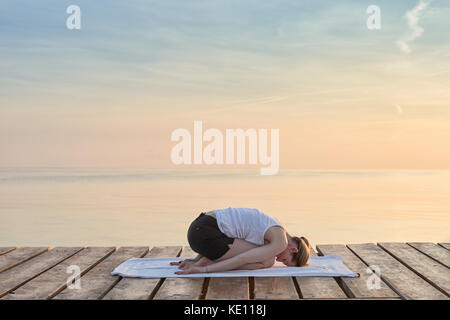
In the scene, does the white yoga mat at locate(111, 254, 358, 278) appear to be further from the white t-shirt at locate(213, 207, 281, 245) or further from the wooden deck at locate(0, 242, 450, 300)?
the white t-shirt at locate(213, 207, 281, 245)

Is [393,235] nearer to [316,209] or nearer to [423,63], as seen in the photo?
[316,209]

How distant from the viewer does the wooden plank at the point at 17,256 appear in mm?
3882

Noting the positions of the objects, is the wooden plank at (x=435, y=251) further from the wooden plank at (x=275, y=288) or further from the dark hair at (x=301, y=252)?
the wooden plank at (x=275, y=288)

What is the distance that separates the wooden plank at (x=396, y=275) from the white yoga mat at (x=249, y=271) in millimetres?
281

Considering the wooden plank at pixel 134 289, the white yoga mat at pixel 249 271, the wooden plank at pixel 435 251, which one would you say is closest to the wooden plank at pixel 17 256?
the white yoga mat at pixel 249 271

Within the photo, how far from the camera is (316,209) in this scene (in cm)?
1018

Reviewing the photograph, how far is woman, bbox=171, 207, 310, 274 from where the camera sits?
3365 millimetres

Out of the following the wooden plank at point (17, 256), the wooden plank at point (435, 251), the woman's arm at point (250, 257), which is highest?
the woman's arm at point (250, 257)

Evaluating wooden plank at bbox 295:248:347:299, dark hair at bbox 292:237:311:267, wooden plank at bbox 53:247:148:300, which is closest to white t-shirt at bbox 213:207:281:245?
dark hair at bbox 292:237:311:267

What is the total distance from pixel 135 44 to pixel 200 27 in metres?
2.70

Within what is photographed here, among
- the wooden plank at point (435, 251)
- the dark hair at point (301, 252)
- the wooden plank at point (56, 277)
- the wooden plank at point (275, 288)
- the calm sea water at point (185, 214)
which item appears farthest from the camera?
the calm sea water at point (185, 214)

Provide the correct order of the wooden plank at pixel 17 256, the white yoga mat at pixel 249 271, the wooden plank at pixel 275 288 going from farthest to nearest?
the wooden plank at pixel 17 256 < the white yoga mat at pixel 249 271 < the wooden plank at pixel 275 288

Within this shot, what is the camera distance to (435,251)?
4441 millimetres
